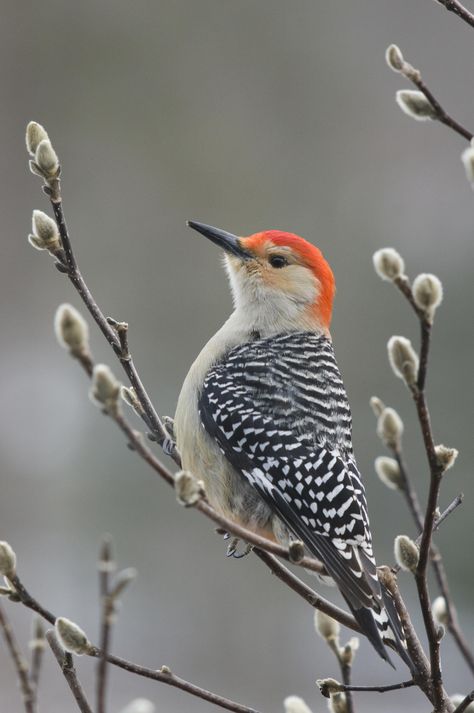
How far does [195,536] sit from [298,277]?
6590 mm

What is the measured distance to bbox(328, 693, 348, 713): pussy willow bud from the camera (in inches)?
79.4

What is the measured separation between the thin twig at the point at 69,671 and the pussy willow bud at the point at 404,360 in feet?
2.61

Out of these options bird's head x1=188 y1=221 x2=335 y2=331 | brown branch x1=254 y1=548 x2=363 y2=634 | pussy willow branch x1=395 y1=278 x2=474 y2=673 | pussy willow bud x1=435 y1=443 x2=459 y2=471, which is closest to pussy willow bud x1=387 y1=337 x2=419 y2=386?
pussy willow branch x1=395 y1=278 x2=474 y2=673

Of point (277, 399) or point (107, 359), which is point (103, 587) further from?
point (107, 359)

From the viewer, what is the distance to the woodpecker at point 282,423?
111 inches

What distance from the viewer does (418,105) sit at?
196 cm

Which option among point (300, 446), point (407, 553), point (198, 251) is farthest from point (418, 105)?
point (198, 251)

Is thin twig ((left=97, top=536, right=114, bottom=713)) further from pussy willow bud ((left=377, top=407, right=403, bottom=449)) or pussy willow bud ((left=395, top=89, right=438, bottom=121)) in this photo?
pussy willow bud ((left=395, top=89, right=438, bottom=121))

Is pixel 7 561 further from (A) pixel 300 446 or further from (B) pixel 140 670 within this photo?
(A) pixel 300 446

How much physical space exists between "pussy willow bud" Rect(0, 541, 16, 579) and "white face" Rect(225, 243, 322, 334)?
1978 mm

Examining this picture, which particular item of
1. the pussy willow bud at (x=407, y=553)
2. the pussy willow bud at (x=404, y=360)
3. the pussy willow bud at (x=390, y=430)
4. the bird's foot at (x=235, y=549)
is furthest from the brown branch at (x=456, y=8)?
the bird's foot at (x=235, y=549)

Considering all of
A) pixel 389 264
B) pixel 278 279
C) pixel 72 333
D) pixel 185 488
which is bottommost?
pixel 185 488

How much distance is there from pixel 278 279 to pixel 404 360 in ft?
7.27

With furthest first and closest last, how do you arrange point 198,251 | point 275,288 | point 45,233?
point 198,251
point 275,288
point 45,233
